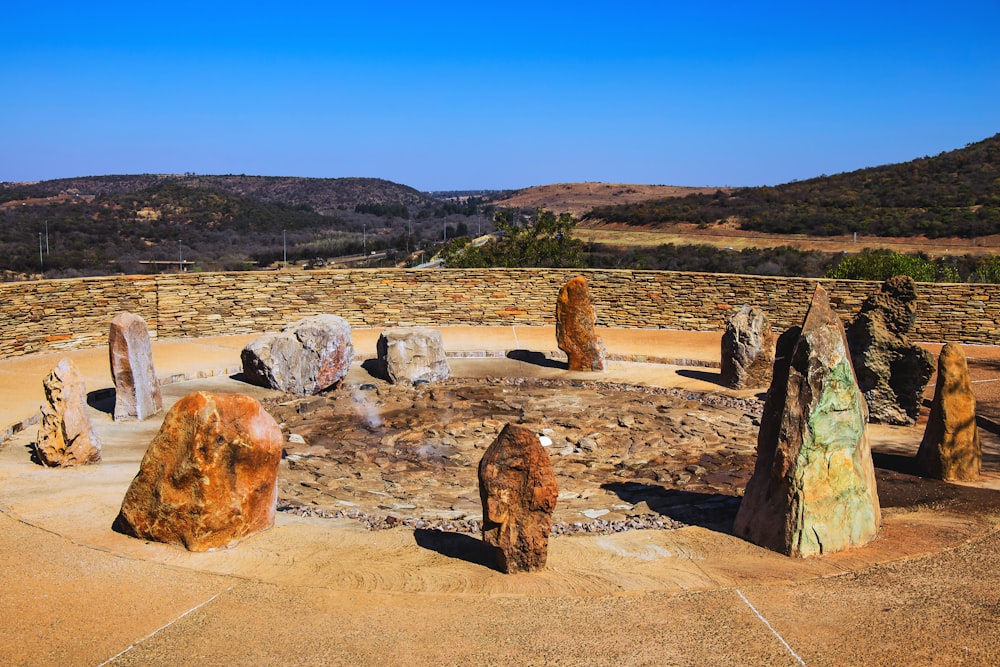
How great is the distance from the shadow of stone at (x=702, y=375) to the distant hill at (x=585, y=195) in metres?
72.0

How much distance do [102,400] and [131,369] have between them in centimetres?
147

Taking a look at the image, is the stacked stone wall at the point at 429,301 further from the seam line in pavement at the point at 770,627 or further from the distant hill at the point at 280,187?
the distant hill at the point at 280,187

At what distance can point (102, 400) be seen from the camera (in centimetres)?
1238

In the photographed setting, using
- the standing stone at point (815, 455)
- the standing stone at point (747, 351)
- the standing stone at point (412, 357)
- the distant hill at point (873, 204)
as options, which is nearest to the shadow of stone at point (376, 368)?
the standing stone at point (412, 357)

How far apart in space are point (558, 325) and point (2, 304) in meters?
9.32

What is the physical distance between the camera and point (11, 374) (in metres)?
13.8

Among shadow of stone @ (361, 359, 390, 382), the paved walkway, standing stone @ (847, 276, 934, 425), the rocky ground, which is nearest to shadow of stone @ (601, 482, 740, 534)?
the rocky ground

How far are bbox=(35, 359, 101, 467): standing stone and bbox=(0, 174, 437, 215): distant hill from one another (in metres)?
65.3

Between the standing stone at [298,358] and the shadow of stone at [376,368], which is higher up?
the standing stone at [298,358]

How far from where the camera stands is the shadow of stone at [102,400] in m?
11.9

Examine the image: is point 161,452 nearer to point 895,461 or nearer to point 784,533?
point 784,533

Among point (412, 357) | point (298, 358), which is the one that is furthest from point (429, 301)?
point (298, 358)

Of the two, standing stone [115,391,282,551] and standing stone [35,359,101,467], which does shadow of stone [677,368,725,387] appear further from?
standing stone [35,359,101,467]

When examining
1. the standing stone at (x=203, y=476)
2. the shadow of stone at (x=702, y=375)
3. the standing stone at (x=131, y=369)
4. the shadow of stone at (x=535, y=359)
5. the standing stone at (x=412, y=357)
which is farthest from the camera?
the shadow of stone at (x=535, y=359)
